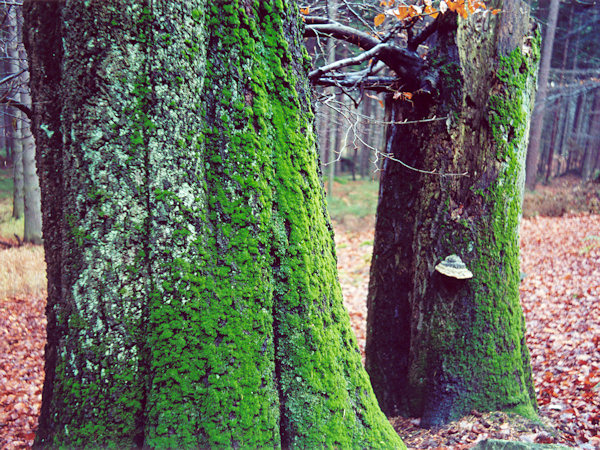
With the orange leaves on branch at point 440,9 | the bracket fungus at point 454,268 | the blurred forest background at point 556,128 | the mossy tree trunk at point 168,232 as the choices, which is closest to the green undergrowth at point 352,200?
the blurred forest background at point 556,128

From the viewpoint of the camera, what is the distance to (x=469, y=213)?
3631 mm

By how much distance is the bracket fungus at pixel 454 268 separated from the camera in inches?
138

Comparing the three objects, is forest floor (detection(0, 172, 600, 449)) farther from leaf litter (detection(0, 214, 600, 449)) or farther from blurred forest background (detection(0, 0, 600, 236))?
blurred forest background (detection(0, 0, 600, 236))

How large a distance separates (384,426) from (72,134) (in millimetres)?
2178

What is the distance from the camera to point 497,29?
352 centimetres

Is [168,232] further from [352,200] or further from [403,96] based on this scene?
[352,200]

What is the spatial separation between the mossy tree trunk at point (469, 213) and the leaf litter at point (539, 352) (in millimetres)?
241

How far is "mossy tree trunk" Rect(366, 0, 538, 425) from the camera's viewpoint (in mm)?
3545

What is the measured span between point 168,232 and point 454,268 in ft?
8.94

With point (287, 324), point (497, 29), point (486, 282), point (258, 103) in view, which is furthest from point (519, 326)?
point (258, 103)

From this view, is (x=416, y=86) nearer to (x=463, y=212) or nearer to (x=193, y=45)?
(x=463, y=212)

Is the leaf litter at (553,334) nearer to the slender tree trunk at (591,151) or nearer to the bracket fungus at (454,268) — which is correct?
the bracket fungus at (454,268)

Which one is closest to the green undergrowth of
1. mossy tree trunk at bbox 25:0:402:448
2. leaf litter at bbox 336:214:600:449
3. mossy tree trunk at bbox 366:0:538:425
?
leaf litter at bbox 336:214:600:449

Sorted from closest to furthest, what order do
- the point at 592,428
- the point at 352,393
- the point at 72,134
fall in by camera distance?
the point at 72,134, the point at 352,393, the point at 592,428
